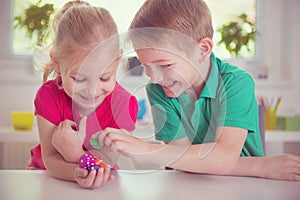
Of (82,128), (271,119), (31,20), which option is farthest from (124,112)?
(31,20)

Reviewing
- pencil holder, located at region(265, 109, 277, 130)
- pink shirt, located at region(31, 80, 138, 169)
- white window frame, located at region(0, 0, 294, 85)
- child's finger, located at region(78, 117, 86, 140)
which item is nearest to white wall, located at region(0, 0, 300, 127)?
white window frame, located at region(0, 0, 294, 85)

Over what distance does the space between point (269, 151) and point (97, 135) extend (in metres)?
1.23

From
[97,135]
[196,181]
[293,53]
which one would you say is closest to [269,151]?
[293,53]

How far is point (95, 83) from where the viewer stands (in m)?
0.55

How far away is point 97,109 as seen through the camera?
0.66m

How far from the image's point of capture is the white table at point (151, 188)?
533mm

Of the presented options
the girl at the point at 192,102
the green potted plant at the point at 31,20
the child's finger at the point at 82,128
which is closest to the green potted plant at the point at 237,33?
the green potted plant at the point at 31,20

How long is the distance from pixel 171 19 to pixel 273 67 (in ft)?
4.06

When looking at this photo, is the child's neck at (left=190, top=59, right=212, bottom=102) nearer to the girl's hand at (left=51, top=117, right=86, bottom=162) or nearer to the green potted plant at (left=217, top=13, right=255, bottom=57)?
the girl's hand at (left=51, top=117, right=86, bottom=162)

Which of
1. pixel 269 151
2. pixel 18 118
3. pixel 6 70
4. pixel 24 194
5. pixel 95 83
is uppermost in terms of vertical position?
pixel 95 83

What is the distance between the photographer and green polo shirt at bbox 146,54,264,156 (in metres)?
0.67

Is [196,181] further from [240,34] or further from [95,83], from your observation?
[240,34]

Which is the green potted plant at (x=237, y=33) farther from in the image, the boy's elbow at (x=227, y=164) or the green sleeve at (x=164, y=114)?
the boy's elbow at (x=227, y=164)

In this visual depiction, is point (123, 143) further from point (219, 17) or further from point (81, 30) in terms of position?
point (219, 17)
